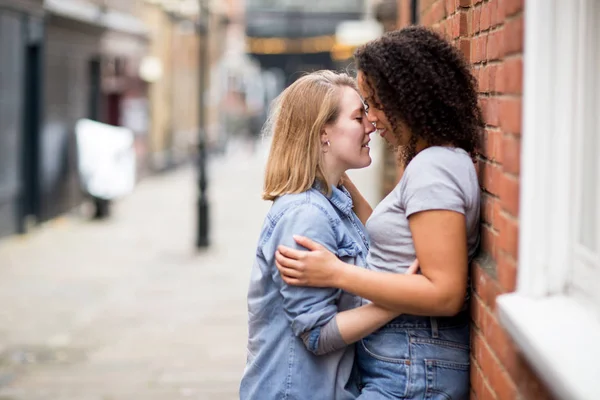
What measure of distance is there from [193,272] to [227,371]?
439 centimetres

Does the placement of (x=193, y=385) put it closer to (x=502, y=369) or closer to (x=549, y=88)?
(x=502, y=369)

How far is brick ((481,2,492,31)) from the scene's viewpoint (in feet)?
8.56

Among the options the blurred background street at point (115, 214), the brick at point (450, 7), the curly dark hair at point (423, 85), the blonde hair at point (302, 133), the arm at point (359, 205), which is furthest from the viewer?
the blurred background street at point (115, 214)

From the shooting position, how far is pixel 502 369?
2.28 metres

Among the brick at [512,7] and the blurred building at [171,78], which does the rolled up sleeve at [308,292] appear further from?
the blurred building at [171,78]

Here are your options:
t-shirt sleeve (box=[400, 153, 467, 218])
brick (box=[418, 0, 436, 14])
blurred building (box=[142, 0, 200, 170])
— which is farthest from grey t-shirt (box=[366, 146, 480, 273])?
blurred building (box=[142, 0, 200, 170])

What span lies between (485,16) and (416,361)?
3.45 ft

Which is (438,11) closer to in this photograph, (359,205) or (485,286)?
(359,205)

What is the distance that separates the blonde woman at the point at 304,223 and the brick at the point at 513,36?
0.55 metres

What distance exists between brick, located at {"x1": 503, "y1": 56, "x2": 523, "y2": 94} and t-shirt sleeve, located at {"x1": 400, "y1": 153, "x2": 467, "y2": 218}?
0.84 feet

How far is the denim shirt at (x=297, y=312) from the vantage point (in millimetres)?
2541

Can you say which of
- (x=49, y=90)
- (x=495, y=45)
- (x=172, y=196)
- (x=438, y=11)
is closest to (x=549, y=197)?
(x=495, y=45)

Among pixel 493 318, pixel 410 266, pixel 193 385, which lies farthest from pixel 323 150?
pixel 193 385

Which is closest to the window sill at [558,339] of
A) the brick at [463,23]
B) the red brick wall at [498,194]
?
the red brick wall at [498,194]
